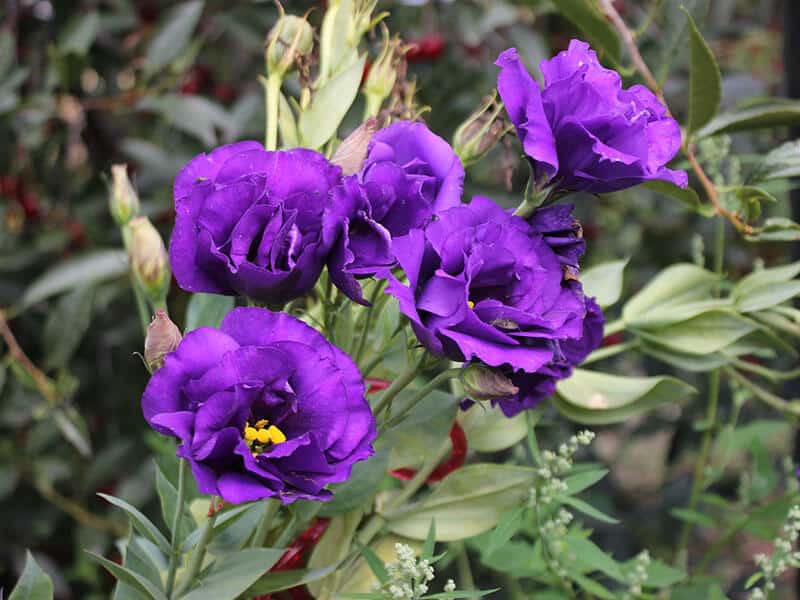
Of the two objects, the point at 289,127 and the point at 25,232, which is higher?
the point at 289,127

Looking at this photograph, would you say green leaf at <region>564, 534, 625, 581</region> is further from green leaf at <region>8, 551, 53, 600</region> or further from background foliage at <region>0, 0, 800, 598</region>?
green leaf at <region>8, 551, 53, 600</region>

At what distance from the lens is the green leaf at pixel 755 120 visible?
0.49m

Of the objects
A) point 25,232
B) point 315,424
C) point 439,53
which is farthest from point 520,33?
point 315,424

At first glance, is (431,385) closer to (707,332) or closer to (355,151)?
(355,151)

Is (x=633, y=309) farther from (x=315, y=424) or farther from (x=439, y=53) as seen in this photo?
(x=439, y=53)

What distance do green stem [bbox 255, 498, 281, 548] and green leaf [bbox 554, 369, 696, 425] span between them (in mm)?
179

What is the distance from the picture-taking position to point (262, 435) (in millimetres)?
308

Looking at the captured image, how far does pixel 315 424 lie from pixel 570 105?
14 centimetres

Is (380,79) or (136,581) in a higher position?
(380,79)

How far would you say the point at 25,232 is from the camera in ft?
3.03

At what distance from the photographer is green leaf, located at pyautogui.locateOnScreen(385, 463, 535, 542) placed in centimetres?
43

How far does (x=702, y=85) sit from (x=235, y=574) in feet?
1.09

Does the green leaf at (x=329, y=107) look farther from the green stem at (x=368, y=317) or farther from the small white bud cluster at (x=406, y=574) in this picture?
the small white bud cluster at (x=406, y=574)

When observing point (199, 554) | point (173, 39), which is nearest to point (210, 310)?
point (199, 554)
